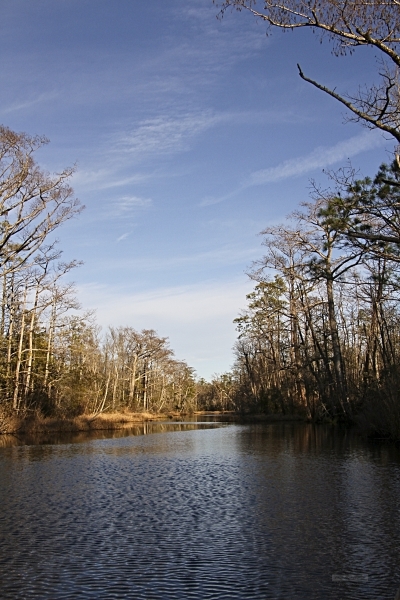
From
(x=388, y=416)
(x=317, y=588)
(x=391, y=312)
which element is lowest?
(x=317, y=588)

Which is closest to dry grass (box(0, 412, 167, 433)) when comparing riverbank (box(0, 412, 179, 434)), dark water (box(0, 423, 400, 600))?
riverbank (box(0, 412, 179, 434))

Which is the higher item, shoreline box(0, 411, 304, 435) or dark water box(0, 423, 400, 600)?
shoreline box(0, 411, 304, 435)

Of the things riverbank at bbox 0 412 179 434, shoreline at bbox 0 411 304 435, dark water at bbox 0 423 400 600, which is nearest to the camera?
dark water at bbox 0 423 400 600

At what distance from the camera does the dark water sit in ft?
15.8

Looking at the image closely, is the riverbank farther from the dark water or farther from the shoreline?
the dark water

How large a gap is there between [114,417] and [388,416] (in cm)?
2349

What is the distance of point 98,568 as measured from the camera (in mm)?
5324

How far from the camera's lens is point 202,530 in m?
6.79

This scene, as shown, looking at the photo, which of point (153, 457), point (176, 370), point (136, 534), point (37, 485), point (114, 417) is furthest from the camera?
point (176, 370)

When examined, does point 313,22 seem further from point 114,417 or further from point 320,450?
point 114,417

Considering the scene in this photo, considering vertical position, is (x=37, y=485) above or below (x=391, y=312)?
below

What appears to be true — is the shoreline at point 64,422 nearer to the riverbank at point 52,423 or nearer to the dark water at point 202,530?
the riverbank at point 52,423

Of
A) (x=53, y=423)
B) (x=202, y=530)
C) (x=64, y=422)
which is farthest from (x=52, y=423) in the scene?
(x=202, y=530)

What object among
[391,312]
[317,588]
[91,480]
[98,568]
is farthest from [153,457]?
[391,312]
